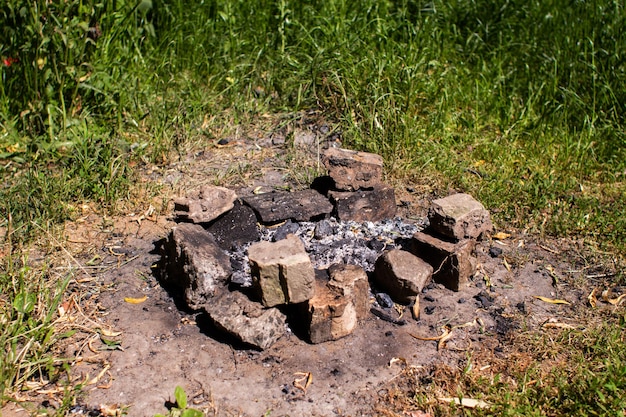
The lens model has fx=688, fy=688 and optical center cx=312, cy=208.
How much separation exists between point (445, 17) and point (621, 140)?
204 cm

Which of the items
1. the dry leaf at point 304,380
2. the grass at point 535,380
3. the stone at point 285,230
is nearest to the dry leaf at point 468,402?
the grass at point 535,380

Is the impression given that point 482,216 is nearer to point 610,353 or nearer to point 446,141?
point 610,353

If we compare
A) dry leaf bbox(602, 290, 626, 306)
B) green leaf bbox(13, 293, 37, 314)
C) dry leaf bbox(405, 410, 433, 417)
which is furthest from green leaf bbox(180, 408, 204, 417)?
dry leaf bbox(602, 290, 626, 306)

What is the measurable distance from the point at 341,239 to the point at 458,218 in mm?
745

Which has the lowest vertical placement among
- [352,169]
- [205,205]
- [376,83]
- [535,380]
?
[535,380]

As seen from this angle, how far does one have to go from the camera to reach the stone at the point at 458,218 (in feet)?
12.9

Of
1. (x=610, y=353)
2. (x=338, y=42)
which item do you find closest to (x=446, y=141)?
(x=338, y=42)

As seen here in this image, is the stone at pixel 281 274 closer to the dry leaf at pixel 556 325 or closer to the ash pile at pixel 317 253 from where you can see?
the ash pile at pixel 317 253

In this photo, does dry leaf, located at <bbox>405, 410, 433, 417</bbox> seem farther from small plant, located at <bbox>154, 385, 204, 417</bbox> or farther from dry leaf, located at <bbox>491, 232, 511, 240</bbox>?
dry leaf, located at <bbox>491, 232, 511, 240</bbox>

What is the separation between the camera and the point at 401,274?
3758 millimetres

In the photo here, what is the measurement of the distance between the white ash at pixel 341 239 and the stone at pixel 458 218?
0.34 meters

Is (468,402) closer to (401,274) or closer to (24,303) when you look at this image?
(401,274)

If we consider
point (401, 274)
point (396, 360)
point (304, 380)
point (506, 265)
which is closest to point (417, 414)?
point (396, 360)

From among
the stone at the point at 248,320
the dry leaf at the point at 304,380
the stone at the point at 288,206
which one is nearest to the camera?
the dry leaf at the point at 304,380
